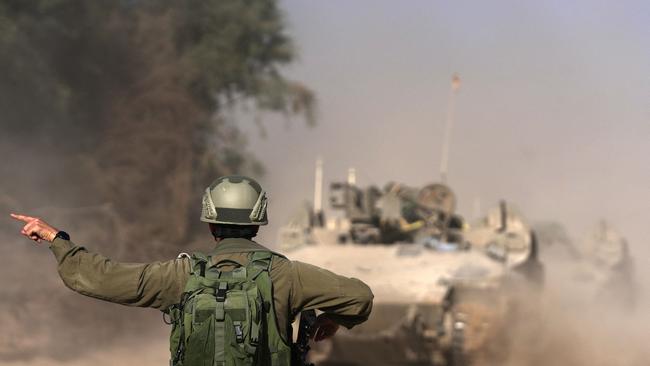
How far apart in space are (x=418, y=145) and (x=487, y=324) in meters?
15.4

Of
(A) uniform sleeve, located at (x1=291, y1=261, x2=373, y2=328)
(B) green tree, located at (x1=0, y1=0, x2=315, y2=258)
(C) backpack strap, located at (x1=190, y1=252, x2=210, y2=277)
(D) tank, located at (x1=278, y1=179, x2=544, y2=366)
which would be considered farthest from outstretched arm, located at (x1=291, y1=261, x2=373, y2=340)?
(B) green tree, located at (x1=0, y1=0, x2=315, y2=258)

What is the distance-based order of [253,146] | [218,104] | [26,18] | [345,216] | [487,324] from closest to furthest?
[487,324] < [345,216] < [26,18] < [218,104] < [253,146]

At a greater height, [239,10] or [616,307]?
[239,10]

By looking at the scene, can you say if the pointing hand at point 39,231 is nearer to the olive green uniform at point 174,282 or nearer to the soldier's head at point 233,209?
the olive green uniform at point 174,282

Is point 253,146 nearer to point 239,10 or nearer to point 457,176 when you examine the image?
point 239,10

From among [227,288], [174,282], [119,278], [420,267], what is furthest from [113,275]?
[420,267]

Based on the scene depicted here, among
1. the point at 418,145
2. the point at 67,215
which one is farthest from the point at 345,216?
the point at 418,145

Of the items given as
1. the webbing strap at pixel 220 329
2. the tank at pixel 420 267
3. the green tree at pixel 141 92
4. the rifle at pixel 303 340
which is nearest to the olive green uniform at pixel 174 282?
the rifle at pixel 303 340

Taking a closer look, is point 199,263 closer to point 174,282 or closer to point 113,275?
point 174,282

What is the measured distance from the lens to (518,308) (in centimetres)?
1123

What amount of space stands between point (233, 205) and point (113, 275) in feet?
1.38

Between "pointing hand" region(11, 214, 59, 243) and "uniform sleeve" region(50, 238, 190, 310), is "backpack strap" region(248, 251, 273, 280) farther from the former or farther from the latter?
"pointing hand" region(11, 214, 59, 243)

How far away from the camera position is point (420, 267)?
38.4 feet

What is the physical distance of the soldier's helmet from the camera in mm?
3324
